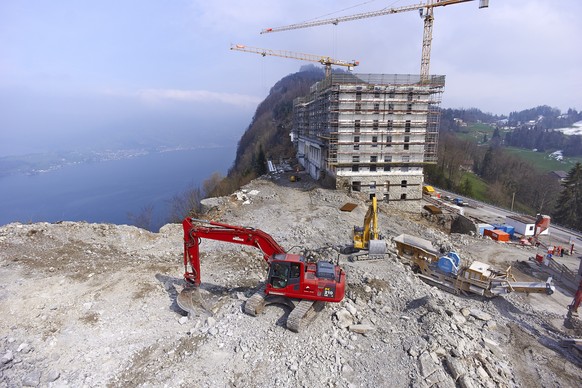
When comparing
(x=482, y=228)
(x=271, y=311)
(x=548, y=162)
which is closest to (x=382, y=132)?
(x=482, y=228)

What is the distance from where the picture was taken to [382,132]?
120 feet

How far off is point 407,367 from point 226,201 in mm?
23024

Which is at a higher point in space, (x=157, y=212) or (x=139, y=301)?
(x=139, y=301)

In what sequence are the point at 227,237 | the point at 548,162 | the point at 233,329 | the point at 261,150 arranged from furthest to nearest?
the point at 548,162 → the point at 261,150 → the point at 227,237 → the point at 233,329

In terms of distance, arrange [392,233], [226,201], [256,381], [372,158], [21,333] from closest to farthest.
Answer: [256,381]
[21,333]
[392,233]
[226,201]
[372,158]

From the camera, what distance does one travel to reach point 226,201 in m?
30.2

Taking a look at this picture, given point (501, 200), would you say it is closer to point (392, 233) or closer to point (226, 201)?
point (392, 233)

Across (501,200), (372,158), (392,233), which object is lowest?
(501,200)

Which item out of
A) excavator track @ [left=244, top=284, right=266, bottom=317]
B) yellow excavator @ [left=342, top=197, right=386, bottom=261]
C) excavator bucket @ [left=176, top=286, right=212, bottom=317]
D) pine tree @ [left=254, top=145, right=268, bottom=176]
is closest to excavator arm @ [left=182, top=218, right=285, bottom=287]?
excavator bucket @ [left=176, top=286, right=212, bottom=317]

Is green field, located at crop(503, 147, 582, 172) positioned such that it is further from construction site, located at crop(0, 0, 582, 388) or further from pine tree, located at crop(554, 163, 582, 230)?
construction site, located at crop(0, 0, 582, 388)

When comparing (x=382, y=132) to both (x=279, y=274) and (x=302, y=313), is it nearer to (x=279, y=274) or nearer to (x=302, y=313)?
(x=279, y=274)

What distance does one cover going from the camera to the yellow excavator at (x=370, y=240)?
59.9 ft

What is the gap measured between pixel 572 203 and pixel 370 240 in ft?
141

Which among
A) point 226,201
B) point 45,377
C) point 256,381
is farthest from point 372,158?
point 45,377
